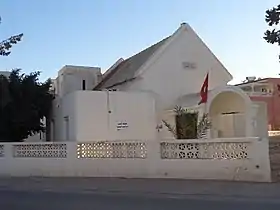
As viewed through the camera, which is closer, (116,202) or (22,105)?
(116,202)

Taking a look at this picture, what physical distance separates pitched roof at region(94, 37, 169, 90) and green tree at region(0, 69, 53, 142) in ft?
17.6

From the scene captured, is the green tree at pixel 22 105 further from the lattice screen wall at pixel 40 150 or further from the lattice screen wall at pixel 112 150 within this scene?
the lattice screen wall at pixel 112 150

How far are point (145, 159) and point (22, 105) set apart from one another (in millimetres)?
11276

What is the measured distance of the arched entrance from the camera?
27.8 meters

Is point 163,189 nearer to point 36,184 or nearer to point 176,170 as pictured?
point 176,170

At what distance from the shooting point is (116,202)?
39.4 feet

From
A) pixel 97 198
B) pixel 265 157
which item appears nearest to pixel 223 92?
pixel 265 157

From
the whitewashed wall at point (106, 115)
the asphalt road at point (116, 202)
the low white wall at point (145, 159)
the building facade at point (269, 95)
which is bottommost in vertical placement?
the asphalt road at point (116, 202)

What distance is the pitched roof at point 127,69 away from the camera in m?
31.8

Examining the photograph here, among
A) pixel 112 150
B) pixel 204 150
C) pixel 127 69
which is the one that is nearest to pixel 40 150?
pixel 112 150

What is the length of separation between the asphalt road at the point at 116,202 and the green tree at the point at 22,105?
12.7 m

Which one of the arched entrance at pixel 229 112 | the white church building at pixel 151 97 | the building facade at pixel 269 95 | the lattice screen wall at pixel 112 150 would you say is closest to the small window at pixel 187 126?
the lattice screen wall at pixel 112 150

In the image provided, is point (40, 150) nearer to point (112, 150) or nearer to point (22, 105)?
point (112, 150)

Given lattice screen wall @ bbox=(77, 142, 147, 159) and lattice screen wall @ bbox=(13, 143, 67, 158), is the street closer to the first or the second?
lattice screen wall @ bbox=(77, 142, 147, 159)
